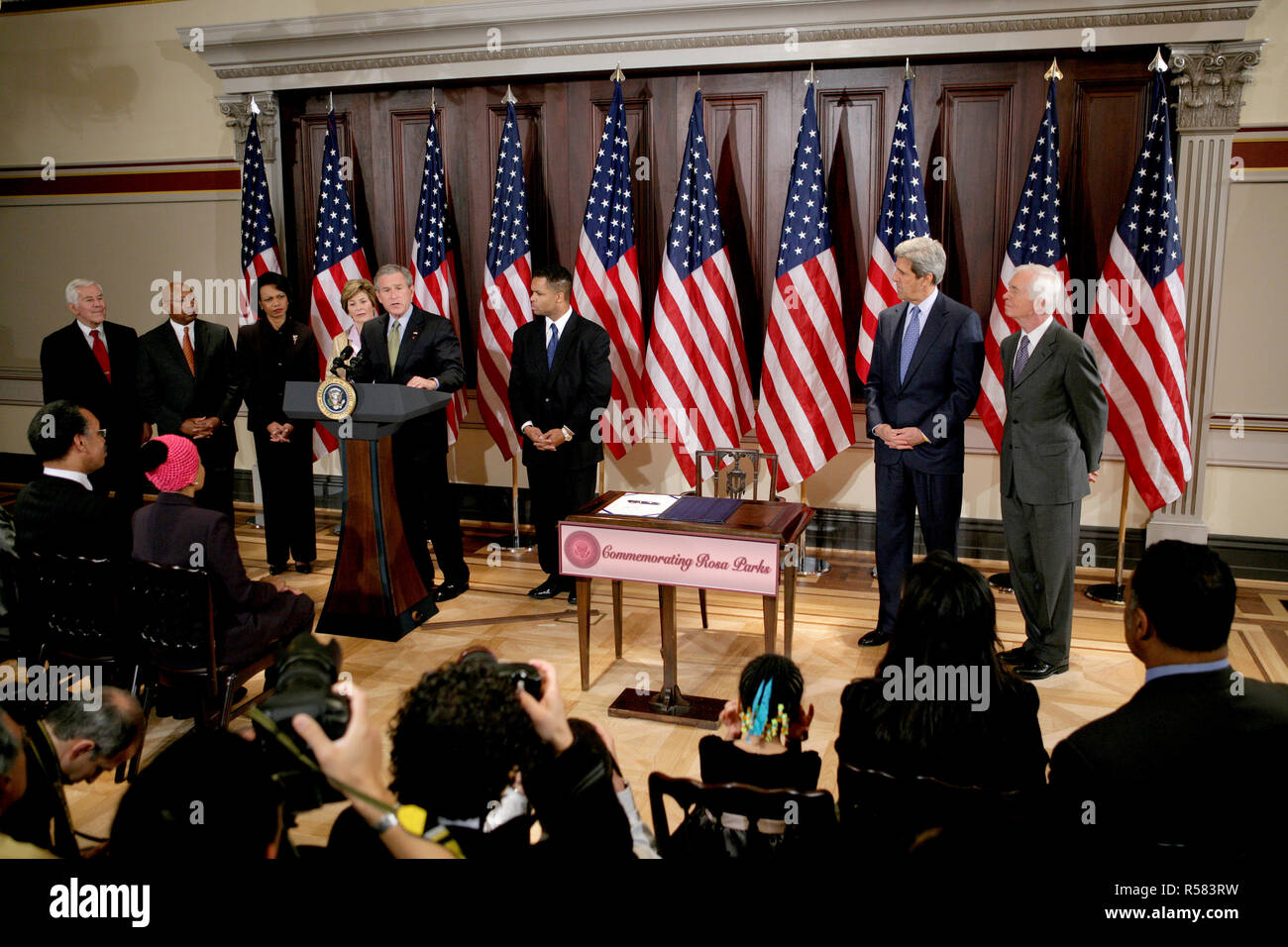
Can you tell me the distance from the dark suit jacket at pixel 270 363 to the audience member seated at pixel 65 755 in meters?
3.26

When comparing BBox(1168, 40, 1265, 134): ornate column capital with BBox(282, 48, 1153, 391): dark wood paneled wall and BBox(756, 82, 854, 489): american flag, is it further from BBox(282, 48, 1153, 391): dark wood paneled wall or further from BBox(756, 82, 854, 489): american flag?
BBox(756, 82, 854, 489): american flag

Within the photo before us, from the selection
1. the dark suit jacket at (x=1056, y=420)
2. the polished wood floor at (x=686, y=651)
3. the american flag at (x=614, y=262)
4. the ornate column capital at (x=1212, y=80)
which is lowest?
the polished wood floor at (x=686, y=651)

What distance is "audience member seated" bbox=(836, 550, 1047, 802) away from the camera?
1.95 metres

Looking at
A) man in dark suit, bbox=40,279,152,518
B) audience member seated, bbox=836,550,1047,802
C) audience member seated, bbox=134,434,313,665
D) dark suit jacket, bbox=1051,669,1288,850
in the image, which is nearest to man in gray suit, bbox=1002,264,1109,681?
audience member seated, bbox=836,550,1047,802

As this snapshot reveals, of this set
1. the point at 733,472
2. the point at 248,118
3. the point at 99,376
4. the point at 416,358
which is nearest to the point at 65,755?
the point at 733,472

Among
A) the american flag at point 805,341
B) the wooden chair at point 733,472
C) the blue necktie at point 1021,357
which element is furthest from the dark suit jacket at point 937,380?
→ the american flag at point 805,341

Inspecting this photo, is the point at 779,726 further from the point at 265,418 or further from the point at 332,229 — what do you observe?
the point at 332,229

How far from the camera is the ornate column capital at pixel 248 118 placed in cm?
642

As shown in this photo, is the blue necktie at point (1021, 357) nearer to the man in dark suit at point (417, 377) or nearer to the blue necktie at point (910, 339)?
the blue necktie at point (910, 339)

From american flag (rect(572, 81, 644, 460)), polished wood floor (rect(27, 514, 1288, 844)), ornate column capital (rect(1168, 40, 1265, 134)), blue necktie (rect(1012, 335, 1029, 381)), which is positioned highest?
ornate column capital (rect(1168, 40, 1265, 134))

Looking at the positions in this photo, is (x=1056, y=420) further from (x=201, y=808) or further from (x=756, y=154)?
(x=201, y=808)

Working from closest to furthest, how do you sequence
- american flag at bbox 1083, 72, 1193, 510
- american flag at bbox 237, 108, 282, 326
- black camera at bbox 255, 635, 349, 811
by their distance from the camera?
1. black camera at bbox 255, 635, 349, 811
2. american flag at bbox 1083, 72, 1193, 510
3. american flag at bbox 237, 108, 282, 326

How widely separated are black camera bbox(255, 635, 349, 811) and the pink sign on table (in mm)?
2125
